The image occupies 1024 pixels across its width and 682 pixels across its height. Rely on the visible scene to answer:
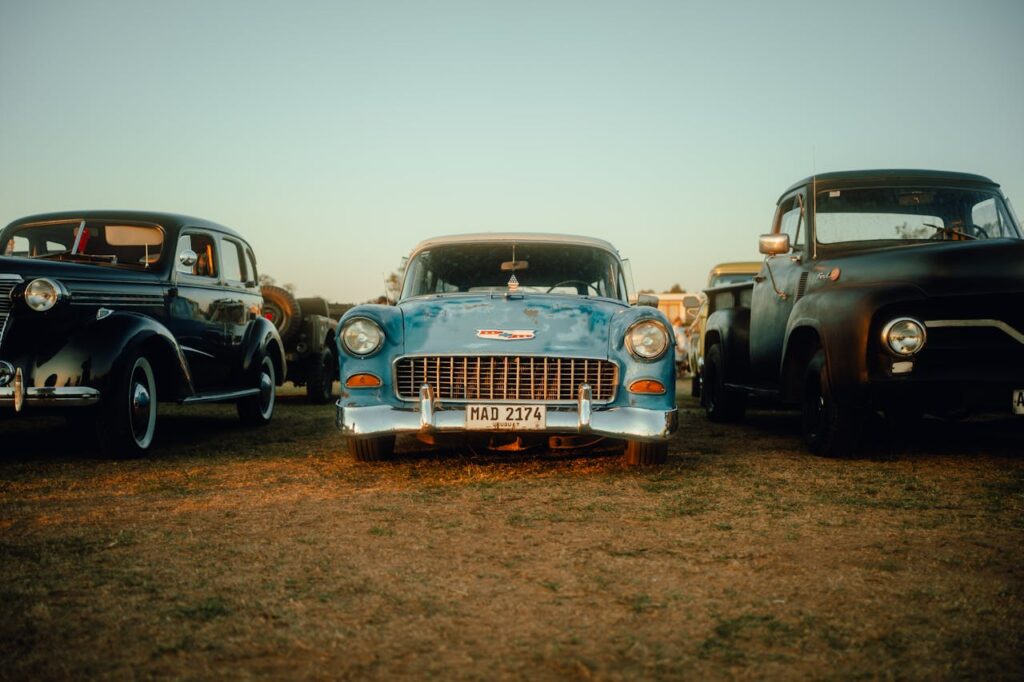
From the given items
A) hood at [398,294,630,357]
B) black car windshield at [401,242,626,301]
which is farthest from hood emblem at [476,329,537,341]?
black car windshield at [401,242,626,301]

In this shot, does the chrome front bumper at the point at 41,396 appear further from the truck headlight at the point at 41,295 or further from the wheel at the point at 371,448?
the wheel at the point at 371,448

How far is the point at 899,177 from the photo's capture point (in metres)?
6.68

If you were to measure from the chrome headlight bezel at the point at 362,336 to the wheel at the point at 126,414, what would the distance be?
62.1 inches

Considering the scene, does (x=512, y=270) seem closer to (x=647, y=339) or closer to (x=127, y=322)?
(x=647, y=339)

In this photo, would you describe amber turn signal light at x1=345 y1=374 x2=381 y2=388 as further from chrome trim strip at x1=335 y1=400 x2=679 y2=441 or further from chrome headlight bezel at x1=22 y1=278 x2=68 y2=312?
chrome headlight bezel at x1=22 y1=278 x2=68 y2=312

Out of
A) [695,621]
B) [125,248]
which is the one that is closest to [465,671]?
[695,621]

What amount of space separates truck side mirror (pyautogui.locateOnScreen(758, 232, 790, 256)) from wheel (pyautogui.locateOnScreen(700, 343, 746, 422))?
6.70ft

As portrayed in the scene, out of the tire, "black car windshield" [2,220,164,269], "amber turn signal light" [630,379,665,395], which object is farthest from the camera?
the tire

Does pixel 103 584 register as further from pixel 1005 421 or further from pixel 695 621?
pixel 1005 421

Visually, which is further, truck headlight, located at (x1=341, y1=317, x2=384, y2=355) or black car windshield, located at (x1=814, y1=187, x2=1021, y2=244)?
black car windshield, located at (x1=814, y1=187, x2=1021, y2=244)

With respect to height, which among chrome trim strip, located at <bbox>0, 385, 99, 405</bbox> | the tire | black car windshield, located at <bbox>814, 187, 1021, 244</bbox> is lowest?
chrome trim strip, located at <bbox>0, 385, 99, 405</bbox>

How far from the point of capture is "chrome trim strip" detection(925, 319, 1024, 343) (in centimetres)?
508

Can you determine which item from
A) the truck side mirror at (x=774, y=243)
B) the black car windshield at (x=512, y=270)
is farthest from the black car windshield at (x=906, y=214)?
the black car windshield at (x=512, y=270)

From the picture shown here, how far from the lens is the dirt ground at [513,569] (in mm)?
2354
